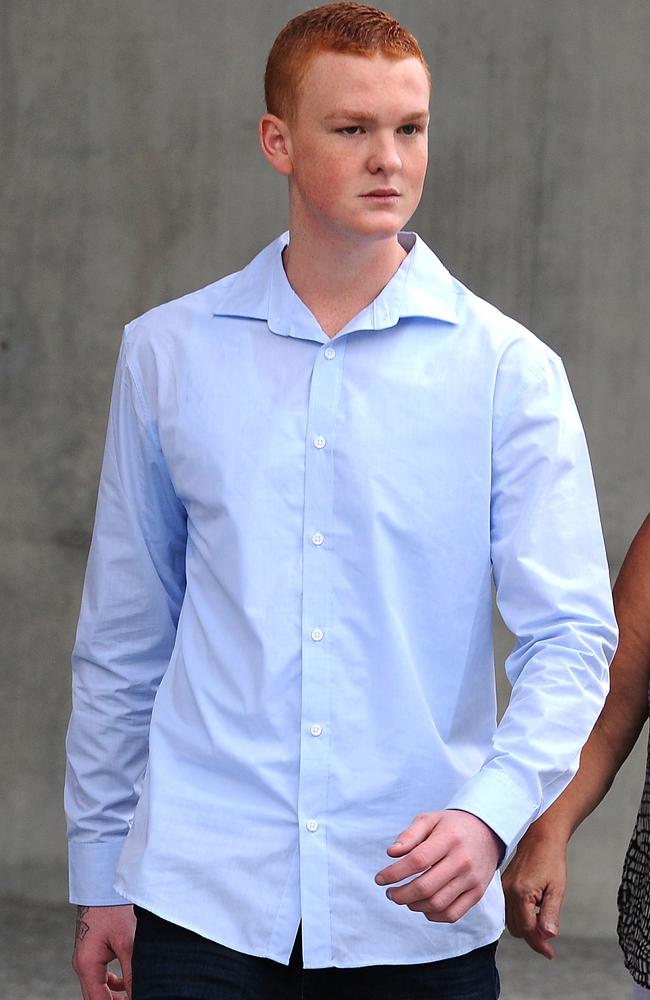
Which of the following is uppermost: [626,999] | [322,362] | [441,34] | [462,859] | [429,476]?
[441,34]

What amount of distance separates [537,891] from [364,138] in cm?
100

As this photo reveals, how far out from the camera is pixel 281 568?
74.3 inches

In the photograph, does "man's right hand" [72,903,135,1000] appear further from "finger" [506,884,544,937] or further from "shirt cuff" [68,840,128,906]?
"finger" [506,884,544,937]

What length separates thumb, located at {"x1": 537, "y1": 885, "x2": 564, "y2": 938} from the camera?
Answer: 2.08 meters

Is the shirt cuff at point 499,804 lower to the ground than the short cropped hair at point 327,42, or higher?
lower

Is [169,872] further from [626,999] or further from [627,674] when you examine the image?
[626,999]

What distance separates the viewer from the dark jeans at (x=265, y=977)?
1.81 meters

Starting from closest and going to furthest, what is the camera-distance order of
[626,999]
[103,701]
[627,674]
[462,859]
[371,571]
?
[462,859], [371,571], [103,701], [627,674], [626,999]

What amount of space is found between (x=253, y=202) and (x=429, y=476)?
320cm

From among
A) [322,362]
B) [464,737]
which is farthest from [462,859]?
[322,362]

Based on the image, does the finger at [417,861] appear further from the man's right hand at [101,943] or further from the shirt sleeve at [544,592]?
the man's right hand at [101,943]

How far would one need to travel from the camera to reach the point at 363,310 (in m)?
1.96

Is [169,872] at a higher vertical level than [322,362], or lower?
lower

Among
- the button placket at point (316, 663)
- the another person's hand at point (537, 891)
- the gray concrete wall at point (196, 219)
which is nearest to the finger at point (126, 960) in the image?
the button placket at point (316, 663)
